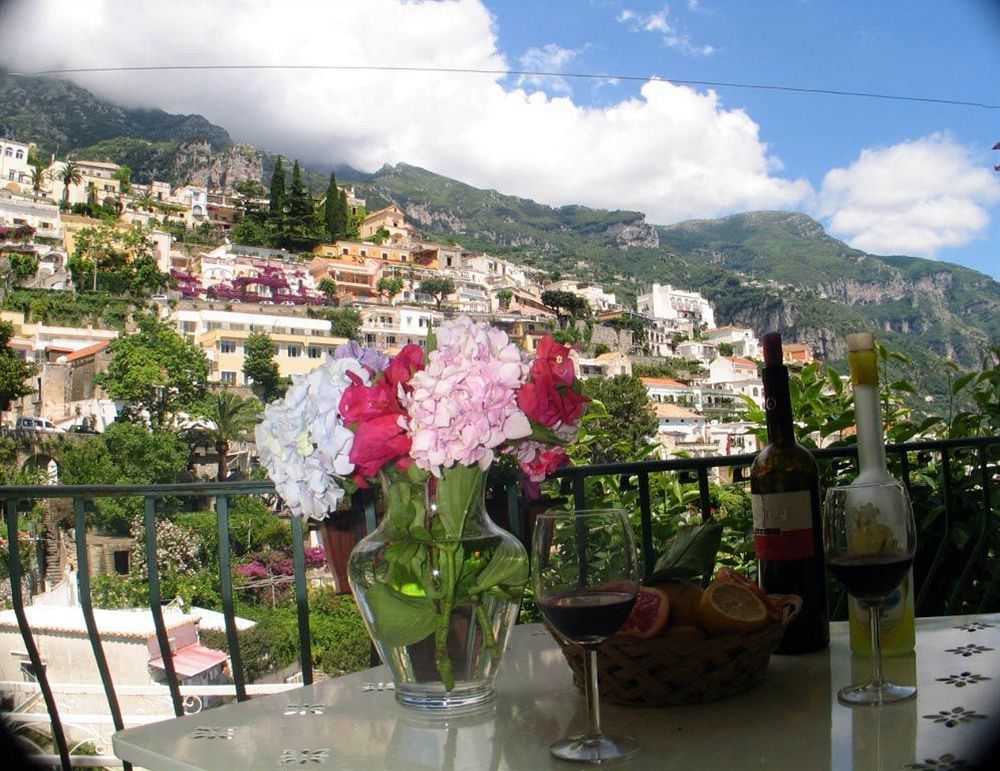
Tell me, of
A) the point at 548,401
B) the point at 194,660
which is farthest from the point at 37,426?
the point at 548,401

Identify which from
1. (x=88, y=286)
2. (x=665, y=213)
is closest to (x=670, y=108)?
(x=665, y=213)

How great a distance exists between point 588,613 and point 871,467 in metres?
0.30

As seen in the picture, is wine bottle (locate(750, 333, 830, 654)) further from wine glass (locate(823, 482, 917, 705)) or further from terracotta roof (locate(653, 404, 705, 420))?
terracotta roof (locate(653, 404, 705, 420))

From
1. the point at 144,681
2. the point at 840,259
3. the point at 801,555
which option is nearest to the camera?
the point at 801,555

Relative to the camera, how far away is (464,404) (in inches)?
24.3

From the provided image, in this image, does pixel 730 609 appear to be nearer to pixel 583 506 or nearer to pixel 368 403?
pixel 368 403

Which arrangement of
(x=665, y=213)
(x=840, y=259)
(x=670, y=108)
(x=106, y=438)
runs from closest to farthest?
(x=106, y=438), (x=840, y=259), (x=670, y=108), (x=665, y=213)

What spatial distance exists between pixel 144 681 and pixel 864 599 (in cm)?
1956

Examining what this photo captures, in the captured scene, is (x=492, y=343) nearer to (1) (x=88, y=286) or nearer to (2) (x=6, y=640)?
(2) (x=6, y=640)

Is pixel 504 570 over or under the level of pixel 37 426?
over

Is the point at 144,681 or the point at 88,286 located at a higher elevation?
the point at 88,286

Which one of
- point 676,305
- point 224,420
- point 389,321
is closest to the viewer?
point 224,420

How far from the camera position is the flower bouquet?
638mm

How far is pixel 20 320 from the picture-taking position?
3678cm
